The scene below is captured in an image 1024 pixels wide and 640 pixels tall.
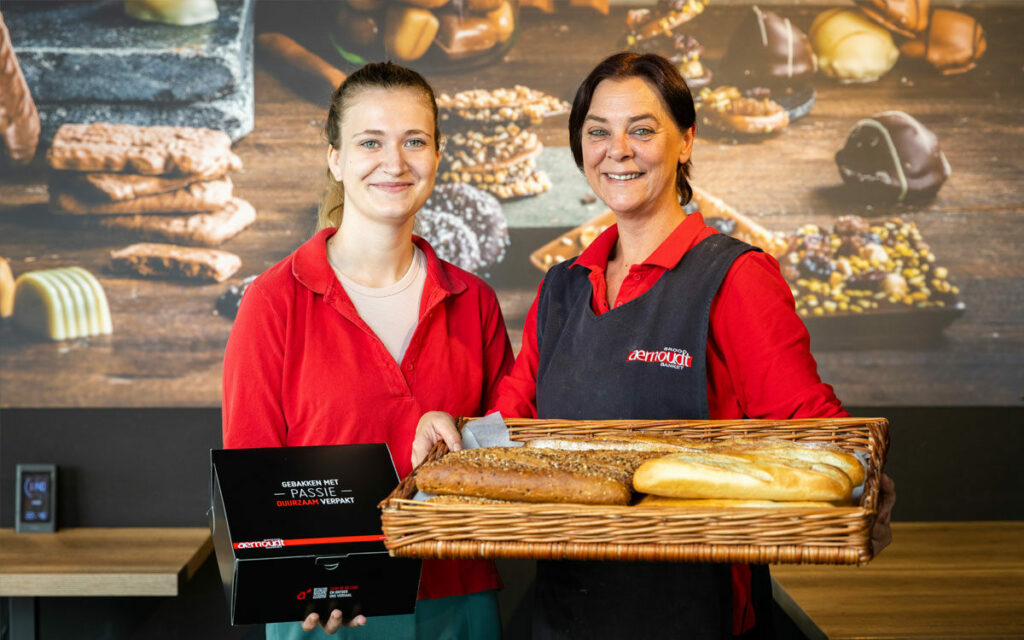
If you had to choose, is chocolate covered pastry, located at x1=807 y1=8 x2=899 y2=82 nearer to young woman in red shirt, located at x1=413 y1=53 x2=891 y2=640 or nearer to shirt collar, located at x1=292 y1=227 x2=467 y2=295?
young woman in red shirt, located at x1=413 y1=53 x2=891 y2=640

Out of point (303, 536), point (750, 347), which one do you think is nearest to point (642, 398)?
point (750, 347)

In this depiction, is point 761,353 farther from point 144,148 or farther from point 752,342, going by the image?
point 144,148

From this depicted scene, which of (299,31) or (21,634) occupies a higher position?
(299,31)

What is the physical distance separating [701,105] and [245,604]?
1.86 m

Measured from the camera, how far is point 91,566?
2.24 m

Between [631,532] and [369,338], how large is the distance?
24.8 inches

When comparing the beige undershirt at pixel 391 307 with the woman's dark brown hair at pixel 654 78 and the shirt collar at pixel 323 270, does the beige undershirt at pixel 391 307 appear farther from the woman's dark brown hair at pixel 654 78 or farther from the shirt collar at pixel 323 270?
the woman's dark brown hair at pixel 654 78

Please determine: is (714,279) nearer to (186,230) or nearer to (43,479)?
(186,230)

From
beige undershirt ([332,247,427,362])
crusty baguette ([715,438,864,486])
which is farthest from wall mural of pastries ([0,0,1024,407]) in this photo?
crusty baguette ([715,438,864,486])

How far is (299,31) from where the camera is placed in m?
2.54

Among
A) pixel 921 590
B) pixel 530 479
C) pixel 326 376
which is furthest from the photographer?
pixel 921 590

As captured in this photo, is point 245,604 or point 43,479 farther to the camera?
point 43,479

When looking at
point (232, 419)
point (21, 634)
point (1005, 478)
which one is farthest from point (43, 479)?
point (1005, 478)

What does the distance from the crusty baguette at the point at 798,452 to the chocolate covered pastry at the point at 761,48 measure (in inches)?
60.7
